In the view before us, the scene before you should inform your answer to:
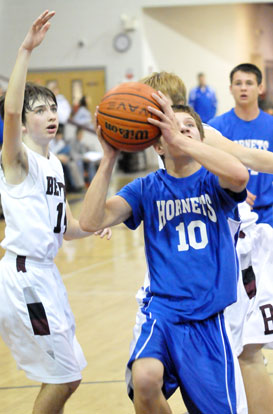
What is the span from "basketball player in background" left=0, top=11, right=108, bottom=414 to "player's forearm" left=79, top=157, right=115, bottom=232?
0.39m

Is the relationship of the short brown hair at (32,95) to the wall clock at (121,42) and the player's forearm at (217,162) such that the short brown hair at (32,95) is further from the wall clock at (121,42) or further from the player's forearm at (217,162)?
the wall clock at (121,42)

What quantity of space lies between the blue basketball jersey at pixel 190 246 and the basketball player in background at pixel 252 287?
350 mm

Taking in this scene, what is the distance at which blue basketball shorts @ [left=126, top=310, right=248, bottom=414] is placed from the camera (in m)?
2.79

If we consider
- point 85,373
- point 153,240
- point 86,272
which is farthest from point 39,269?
point 86,272

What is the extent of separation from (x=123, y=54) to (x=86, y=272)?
1359cm

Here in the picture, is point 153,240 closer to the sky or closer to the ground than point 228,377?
closer to the sky

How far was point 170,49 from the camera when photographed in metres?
21.6

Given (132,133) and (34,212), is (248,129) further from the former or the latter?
(132,133)

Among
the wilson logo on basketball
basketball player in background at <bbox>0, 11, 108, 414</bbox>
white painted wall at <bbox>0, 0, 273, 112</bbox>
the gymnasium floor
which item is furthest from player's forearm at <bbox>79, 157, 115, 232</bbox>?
white painted wall at <bbox>0, 0, 273, 112</bbox>

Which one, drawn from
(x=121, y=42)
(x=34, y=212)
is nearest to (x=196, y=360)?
(x=34, y=212)

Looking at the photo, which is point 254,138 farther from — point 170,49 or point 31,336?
point 170,49

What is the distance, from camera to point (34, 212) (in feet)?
10.8

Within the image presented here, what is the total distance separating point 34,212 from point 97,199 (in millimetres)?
494

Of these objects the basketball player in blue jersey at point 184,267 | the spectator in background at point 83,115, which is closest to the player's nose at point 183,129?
the basketball player in blue jersey at point 184,267
